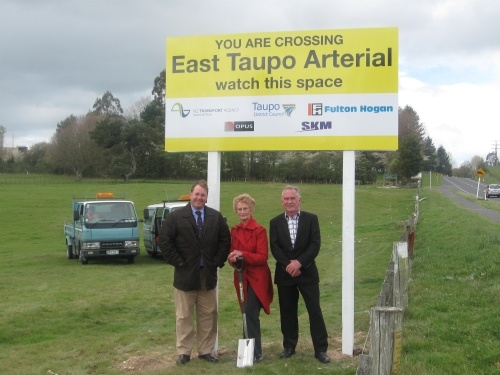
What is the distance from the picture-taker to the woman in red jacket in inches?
284

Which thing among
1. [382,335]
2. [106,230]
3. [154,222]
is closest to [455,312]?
[382,335]

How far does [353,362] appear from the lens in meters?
7.12

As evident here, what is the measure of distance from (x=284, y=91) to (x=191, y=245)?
2.11m

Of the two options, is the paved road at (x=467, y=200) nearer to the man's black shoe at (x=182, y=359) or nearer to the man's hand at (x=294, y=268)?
the man's hand at (x=294, y=268)

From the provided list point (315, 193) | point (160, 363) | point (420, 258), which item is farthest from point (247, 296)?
point (315, 193)

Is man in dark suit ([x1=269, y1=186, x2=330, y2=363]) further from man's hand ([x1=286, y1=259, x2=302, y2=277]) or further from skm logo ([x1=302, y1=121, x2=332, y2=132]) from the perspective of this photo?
skm logo ([x1=302, y1=121, x2=332, y2=132])

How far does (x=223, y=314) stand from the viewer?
441 inches

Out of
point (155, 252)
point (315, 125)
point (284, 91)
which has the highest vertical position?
point (284, 91)

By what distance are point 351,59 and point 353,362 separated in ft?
11.0

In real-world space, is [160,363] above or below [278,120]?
below

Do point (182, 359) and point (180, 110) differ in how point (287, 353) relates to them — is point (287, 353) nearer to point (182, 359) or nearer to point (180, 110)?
point (182, 359)

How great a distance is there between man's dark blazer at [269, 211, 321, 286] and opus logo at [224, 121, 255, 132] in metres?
1.25

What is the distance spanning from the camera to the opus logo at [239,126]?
789 centimetres

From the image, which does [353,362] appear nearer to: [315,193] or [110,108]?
[315,193]
